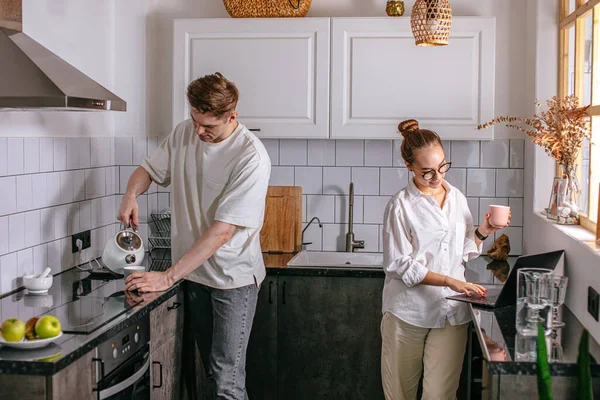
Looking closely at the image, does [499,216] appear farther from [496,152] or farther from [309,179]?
[309,179]

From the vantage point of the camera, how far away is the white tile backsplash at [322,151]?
13.9 feet

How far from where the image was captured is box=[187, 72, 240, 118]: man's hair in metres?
2.87

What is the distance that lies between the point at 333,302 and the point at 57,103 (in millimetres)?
1663

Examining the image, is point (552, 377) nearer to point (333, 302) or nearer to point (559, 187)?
point (559, 187)

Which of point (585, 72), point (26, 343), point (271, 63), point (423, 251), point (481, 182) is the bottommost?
point (26, 343)

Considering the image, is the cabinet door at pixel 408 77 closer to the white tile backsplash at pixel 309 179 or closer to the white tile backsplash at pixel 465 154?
the white tile backsplash at pixel 465 154

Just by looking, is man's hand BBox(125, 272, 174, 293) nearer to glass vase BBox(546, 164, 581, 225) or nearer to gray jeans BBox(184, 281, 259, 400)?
gray jeans BBox(184, 281, 259, 400)

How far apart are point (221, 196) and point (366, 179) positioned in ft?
4.39

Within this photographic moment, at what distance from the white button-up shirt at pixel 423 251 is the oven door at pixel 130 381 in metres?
0.93

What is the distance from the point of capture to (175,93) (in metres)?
3.91

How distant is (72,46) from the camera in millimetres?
3492

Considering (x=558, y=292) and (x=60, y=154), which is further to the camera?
(x=60, y=154)

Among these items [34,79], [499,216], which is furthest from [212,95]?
[499,216]

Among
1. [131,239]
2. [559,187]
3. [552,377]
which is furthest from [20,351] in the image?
[559,187]
